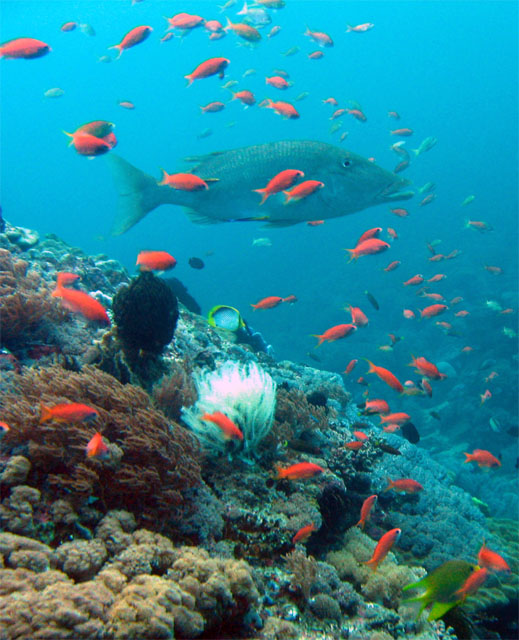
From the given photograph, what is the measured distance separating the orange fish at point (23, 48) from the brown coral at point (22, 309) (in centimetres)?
346

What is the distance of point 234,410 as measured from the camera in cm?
373

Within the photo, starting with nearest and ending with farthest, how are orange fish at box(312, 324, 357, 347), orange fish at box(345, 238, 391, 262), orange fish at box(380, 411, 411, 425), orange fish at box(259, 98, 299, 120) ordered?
orange fish at box(312, 324, 357, 347) < orange fish at box(380, 411, 411, 425) < orange fish at box(345, 238, 391, 262) < orange fish at box(259, 98, 299, 120)

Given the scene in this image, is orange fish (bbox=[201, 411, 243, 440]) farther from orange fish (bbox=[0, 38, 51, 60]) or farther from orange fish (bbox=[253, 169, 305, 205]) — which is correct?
orange fish (bbox=[0, 38, 51, 60])

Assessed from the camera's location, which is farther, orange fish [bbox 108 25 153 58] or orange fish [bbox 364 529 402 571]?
orange fish [bbox 108 25 153 58]

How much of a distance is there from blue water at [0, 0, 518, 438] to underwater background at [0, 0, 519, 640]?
483mm

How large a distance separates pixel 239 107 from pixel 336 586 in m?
119

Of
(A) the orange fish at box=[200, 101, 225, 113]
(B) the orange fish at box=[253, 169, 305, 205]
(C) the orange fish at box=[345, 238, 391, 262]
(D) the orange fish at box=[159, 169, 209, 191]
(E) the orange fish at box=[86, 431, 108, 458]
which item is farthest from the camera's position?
(A) the orange fish at box=[200, 101, 225, 113]

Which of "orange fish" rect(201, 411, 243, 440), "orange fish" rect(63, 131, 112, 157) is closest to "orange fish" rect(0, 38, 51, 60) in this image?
"orange fish" rect(63, 131, 112, 157)

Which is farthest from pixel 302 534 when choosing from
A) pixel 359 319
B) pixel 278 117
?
pixel 278 117

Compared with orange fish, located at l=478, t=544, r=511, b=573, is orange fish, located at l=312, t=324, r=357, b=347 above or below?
below

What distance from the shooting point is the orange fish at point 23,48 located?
227 inches

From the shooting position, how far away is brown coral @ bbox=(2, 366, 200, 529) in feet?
8.52

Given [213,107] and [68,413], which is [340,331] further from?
[213,107]

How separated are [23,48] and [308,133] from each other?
117450 mm
